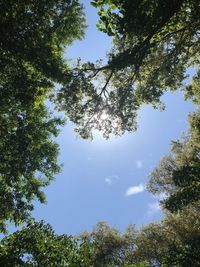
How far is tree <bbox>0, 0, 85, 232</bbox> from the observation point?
19547 mm

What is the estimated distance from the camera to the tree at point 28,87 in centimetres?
1955

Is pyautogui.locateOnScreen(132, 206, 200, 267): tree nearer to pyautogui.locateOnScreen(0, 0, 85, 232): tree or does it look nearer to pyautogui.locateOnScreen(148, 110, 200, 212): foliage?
pyautogui.locateOnScreen(148, 110, 200, 212): foliage

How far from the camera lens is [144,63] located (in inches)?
899

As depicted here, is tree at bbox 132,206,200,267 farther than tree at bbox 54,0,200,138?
Yes

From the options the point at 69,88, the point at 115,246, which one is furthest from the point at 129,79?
the point at 115,246

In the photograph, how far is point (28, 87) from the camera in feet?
70.0

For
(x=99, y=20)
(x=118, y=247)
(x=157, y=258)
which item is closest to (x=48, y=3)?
(x=99, y=20)

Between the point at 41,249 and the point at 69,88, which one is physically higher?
the point at 69,88

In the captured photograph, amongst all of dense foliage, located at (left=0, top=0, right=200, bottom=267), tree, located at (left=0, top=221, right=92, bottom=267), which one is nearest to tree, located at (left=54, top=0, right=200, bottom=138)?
dense foliage, located at (left=0, top=0, right=200, bottom=267)

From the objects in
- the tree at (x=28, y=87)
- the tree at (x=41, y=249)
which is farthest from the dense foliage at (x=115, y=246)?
the tree at (x=28, y=87)

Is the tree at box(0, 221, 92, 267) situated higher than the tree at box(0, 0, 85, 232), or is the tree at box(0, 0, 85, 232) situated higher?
the tree at box(0, 0, 85, 232)

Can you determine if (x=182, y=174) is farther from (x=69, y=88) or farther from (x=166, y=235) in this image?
(x=166, y=235)

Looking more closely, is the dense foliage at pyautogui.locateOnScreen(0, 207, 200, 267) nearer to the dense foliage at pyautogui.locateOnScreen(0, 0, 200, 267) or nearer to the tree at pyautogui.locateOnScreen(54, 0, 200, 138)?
the dense foliage at pyautogui.locateOnScreen(0, 0, 200, 267)

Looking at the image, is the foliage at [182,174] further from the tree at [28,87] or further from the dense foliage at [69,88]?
the tree at [28,87]
